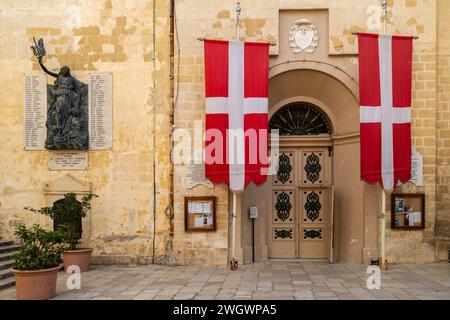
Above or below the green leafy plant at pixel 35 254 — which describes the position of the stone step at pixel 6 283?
below

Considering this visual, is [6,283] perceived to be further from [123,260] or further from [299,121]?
[299,121]

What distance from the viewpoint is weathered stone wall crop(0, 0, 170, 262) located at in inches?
387

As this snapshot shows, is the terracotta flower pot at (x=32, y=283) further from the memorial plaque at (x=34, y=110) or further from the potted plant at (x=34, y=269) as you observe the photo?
the memorial plaque at (x=34, y=110)

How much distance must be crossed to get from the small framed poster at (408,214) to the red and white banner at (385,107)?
26.9 inches

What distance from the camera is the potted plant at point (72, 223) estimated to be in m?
8.94

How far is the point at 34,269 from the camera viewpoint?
680cm

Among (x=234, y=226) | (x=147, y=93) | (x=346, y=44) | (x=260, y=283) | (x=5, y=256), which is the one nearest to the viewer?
(x=260, y=283)

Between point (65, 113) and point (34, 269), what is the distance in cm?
393

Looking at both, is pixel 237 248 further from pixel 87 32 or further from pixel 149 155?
pixel 87 32

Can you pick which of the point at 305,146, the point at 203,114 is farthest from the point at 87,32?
the point at 305,146

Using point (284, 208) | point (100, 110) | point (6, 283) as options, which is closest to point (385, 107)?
point (284, 208)

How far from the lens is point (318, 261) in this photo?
33.7 ft

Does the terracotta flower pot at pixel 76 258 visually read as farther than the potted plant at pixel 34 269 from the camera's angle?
Yes

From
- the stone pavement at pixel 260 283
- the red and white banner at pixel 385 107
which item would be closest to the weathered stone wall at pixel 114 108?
the stone pavement at pixel 260 283
